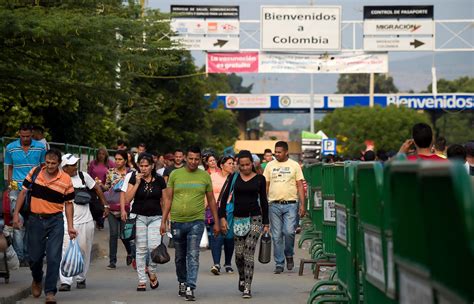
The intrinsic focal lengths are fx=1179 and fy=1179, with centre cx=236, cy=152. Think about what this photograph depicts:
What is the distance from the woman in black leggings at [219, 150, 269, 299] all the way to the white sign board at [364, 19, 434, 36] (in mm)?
35847

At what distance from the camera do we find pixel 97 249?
2064 centimetres

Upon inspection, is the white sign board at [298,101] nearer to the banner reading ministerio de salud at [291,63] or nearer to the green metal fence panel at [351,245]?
the banner reading ministerio de salud at [291,63]

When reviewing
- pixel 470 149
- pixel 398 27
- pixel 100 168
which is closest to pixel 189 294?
pixel 470 149

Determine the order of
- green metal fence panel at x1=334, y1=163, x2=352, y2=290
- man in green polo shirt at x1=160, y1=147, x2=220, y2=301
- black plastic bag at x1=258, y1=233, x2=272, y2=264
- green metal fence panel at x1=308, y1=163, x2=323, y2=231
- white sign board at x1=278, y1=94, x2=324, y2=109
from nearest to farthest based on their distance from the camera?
green metal fence panel at x1=334, y1=163, x2=352, y2=290 → man in green polo shirt at x1=160, y1=147, x2=220, y2=301 → black plastic bag at x1=258, y1=233, x2=272, y2=264 → green metal fence panel at x1=308, y1=163, x2=323, y2=231 → white sign board at x1=278, y1=94, x2=324, y2=109

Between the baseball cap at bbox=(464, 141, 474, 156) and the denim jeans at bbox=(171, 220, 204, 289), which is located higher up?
the baseball cap at bbox=(464, 141, 474, 156)

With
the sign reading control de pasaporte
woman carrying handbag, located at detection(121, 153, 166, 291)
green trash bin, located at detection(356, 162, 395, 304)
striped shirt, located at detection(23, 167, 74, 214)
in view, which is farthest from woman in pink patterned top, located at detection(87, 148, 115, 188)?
the sign reading control de pasaporte

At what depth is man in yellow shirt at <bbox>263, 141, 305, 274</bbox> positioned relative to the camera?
57.8 feet

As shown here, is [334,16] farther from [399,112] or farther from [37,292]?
[399,112]

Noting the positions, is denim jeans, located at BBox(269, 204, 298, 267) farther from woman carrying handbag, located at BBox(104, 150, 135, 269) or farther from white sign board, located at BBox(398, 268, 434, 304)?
white sign board, located at BBox(398, 268, 434, 304)

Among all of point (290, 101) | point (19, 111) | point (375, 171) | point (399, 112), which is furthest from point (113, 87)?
point (290, 101)

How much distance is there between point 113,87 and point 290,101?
77.7m

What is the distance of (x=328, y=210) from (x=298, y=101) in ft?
278

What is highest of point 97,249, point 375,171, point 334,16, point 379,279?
point 334,16

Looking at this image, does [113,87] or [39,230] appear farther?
[113,87]
